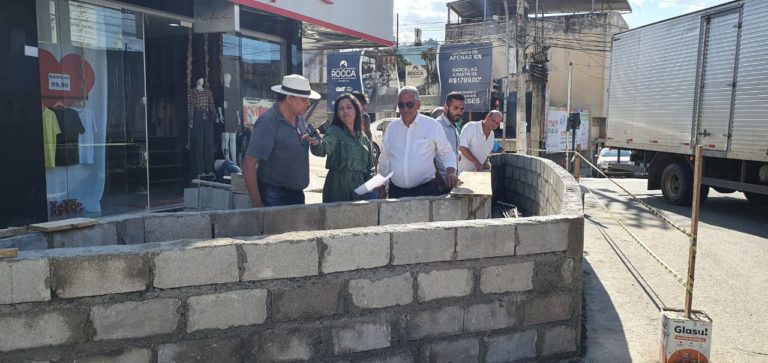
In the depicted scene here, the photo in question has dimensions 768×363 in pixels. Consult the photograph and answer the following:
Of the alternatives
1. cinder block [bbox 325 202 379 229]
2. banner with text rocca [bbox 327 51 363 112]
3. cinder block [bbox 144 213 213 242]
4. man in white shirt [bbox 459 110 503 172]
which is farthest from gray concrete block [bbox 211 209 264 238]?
banner with text rocca [bbox 327 51 363 112]

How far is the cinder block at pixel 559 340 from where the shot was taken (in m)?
3.45

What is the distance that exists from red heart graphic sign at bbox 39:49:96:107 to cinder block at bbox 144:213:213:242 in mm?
3948

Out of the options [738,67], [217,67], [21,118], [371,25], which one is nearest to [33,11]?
[21,118]

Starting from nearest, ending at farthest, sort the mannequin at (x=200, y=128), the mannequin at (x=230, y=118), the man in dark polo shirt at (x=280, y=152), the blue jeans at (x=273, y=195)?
the man in dark polo shirt at (x=280, y=152) < the blue jeans at (x=273, y=195) < the mannequin at (x=200, y=128) < the mannequin at (x=230, y=118)

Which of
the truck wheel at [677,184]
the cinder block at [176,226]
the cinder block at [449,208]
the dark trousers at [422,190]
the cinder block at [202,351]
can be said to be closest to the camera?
the cinder block at [202,351]

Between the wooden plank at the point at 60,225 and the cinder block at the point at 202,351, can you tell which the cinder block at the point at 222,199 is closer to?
the wooden plank at the point at 60,225

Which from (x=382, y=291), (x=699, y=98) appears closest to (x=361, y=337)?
(x=382, y=291)

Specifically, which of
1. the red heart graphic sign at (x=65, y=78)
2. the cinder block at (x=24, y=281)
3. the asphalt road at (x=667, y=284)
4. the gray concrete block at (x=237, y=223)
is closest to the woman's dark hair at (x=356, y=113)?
the gray concrete block at (x=237, y=223)

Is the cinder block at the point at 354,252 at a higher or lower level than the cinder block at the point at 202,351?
higher

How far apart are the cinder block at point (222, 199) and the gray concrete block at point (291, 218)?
65.7 inches

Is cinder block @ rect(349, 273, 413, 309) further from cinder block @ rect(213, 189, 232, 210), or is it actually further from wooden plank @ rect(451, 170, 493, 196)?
cinder block @ rect(213, 189, 232, 210)

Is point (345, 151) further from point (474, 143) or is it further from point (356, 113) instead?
point (474, 143)

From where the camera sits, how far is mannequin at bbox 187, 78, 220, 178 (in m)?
9.43

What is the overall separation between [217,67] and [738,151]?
8.52m
